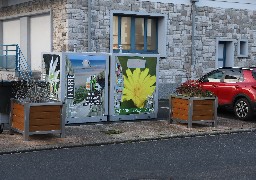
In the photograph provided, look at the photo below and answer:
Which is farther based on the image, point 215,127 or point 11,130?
point 215,127

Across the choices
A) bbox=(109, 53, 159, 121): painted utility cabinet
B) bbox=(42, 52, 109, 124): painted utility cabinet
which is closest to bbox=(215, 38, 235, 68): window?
bbox=(109, 53, 159, 121): painted utility cabinet

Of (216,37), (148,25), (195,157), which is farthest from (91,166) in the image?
(216,37)

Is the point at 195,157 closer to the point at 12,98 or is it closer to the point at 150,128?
the point at 150,128

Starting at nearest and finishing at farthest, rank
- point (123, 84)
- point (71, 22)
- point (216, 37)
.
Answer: point (123, 84) < point (71, 22) < point (216, 37)

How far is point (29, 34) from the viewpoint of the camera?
68.8 ft

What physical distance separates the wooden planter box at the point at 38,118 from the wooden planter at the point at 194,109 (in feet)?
11.5

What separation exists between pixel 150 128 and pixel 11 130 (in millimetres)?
3445

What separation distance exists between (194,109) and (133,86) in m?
1.87

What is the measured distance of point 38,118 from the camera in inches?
422

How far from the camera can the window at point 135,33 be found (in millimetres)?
19217

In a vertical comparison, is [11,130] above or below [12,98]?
below

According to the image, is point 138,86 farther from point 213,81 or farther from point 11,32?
point 11,32

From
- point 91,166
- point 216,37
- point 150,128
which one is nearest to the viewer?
point 91,166

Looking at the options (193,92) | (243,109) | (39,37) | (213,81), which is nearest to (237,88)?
(243,109)
